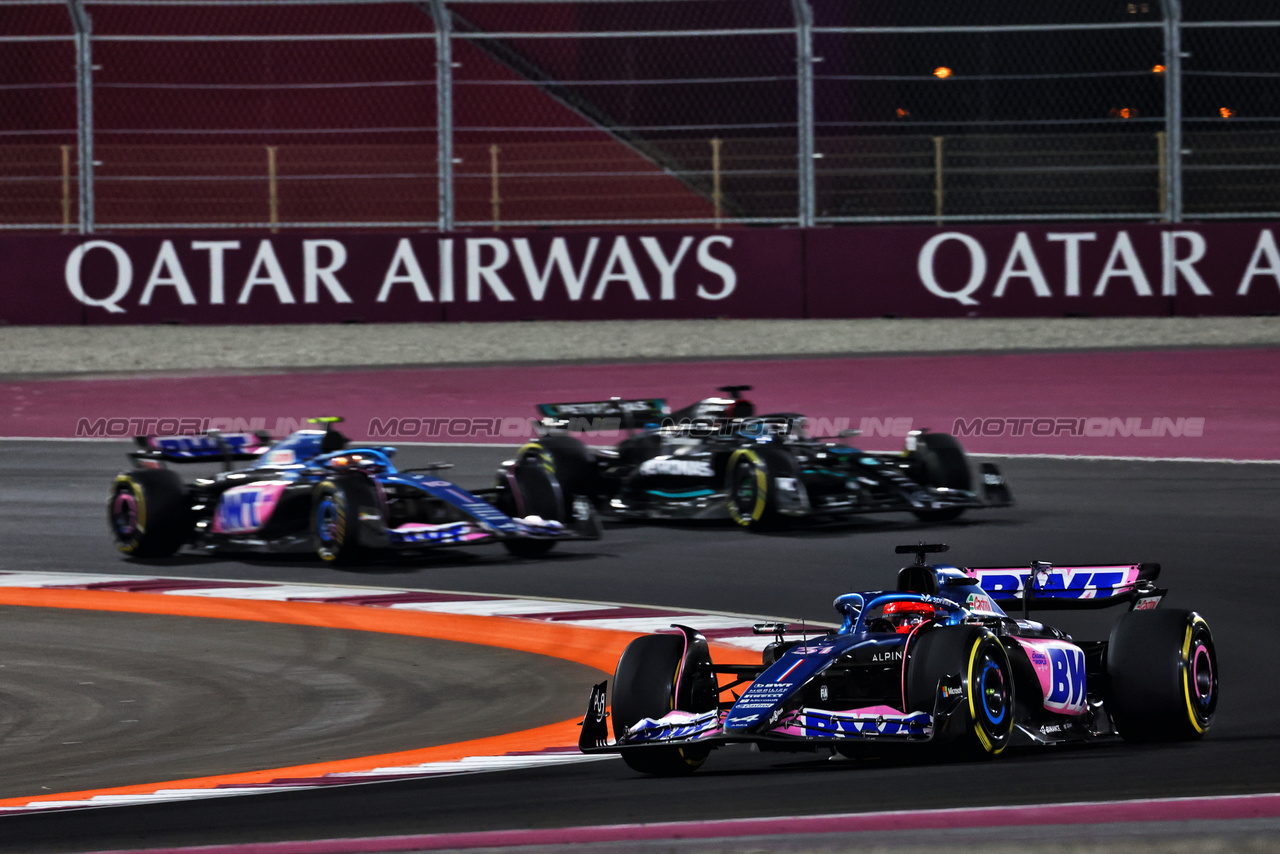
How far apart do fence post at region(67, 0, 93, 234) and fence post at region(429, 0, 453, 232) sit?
11.0 feet

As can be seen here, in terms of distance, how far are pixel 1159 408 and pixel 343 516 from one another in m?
8.87

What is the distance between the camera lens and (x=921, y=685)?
607 cm

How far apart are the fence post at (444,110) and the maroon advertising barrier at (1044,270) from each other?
3723 mm

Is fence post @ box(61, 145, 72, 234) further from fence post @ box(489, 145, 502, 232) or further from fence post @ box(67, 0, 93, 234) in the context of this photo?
fence post @ box(489, 145, 502, 232)

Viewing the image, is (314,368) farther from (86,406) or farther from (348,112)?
(348,112)

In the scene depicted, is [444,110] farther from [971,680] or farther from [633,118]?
[971,680]

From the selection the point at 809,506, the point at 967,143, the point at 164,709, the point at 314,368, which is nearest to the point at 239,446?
the point at 809,506

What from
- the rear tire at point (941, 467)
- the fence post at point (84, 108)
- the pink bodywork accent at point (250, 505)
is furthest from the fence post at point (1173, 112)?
the pink bodywork accent at point (250, 505)

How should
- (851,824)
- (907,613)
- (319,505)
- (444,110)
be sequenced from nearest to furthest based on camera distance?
(851,824)
(907,613)
(319,505)
(444,110)

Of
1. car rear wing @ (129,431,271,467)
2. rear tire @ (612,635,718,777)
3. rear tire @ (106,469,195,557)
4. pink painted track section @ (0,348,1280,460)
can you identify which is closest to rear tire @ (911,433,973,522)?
pink painted track section @ (0,348,1280,460)

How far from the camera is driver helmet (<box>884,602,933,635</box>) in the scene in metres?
6.53

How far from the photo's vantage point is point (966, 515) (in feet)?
44.3

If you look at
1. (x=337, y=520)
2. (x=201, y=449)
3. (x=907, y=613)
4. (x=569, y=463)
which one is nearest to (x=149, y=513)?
(x=201, y=449)

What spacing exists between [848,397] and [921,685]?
41.8ft
